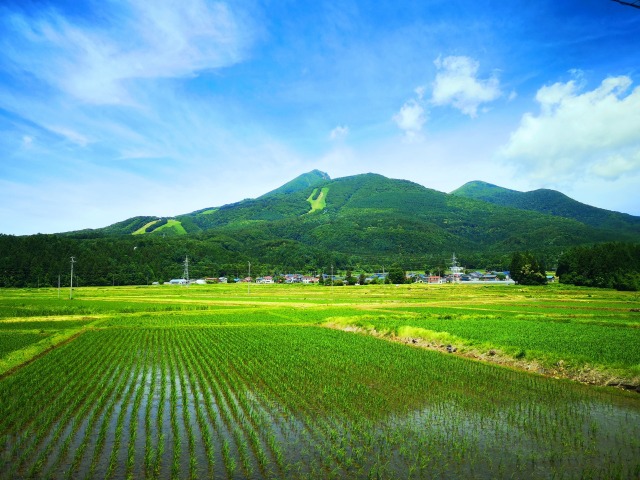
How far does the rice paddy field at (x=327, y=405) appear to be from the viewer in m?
8.21

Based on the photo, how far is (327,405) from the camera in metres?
12.1

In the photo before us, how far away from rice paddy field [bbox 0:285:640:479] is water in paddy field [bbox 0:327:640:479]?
51 millimetres

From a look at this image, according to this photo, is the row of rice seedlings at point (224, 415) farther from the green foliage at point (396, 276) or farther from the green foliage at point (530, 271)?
the green foliage at point (396, 276)

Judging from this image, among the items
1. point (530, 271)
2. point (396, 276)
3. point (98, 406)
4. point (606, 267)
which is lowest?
point (98, 406)

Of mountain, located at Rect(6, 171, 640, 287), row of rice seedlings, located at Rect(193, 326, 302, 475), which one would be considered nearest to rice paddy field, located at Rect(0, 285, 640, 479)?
row of rice seedlings, located at Rect(193, 326, 302, 475)

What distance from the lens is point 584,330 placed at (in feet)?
80.2

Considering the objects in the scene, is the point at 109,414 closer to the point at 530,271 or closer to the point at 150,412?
the point at 150,412

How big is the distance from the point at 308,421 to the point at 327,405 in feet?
4.82

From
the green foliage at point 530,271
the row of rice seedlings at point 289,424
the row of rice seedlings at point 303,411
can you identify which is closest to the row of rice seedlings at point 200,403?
the row of rice seedlings at point 289,424

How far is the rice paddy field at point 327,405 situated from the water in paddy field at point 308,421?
0.05 m

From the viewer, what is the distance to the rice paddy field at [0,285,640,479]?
26.9 feet

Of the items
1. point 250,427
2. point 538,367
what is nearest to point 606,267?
point 538,367

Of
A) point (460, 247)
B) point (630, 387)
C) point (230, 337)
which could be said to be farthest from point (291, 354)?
point (460, 247)

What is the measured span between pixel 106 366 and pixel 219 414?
902 cm
